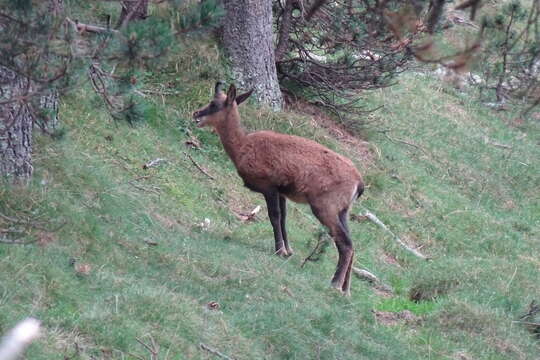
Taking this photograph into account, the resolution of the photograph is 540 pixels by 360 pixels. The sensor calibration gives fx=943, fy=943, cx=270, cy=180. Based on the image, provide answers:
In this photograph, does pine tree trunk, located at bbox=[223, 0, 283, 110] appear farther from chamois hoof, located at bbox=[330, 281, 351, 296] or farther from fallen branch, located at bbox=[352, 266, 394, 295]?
chamois hoof, located at bbox=[330, 281, 351, 296]

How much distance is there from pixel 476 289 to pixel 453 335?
1.82 m

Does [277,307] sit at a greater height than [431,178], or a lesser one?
greater

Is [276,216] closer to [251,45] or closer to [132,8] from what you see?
[132,8]

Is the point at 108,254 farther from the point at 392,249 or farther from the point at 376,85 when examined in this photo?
the point at 376,85

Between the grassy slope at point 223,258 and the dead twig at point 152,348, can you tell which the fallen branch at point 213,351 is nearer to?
the grassy slope at point 223,258

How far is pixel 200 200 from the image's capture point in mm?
12305

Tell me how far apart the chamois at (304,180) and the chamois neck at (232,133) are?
80 millimetres

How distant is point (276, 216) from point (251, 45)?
5456 mm

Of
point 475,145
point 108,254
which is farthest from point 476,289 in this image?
point 475,145

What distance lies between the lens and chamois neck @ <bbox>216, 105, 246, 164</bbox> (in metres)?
11.4

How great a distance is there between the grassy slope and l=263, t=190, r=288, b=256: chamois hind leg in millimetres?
198

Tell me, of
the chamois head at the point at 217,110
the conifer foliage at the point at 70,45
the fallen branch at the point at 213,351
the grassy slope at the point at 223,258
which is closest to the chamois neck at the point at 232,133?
the chamois head at the point at 217,110

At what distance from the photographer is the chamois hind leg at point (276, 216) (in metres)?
10.8

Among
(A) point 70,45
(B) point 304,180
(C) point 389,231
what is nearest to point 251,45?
(C) point 389,231
